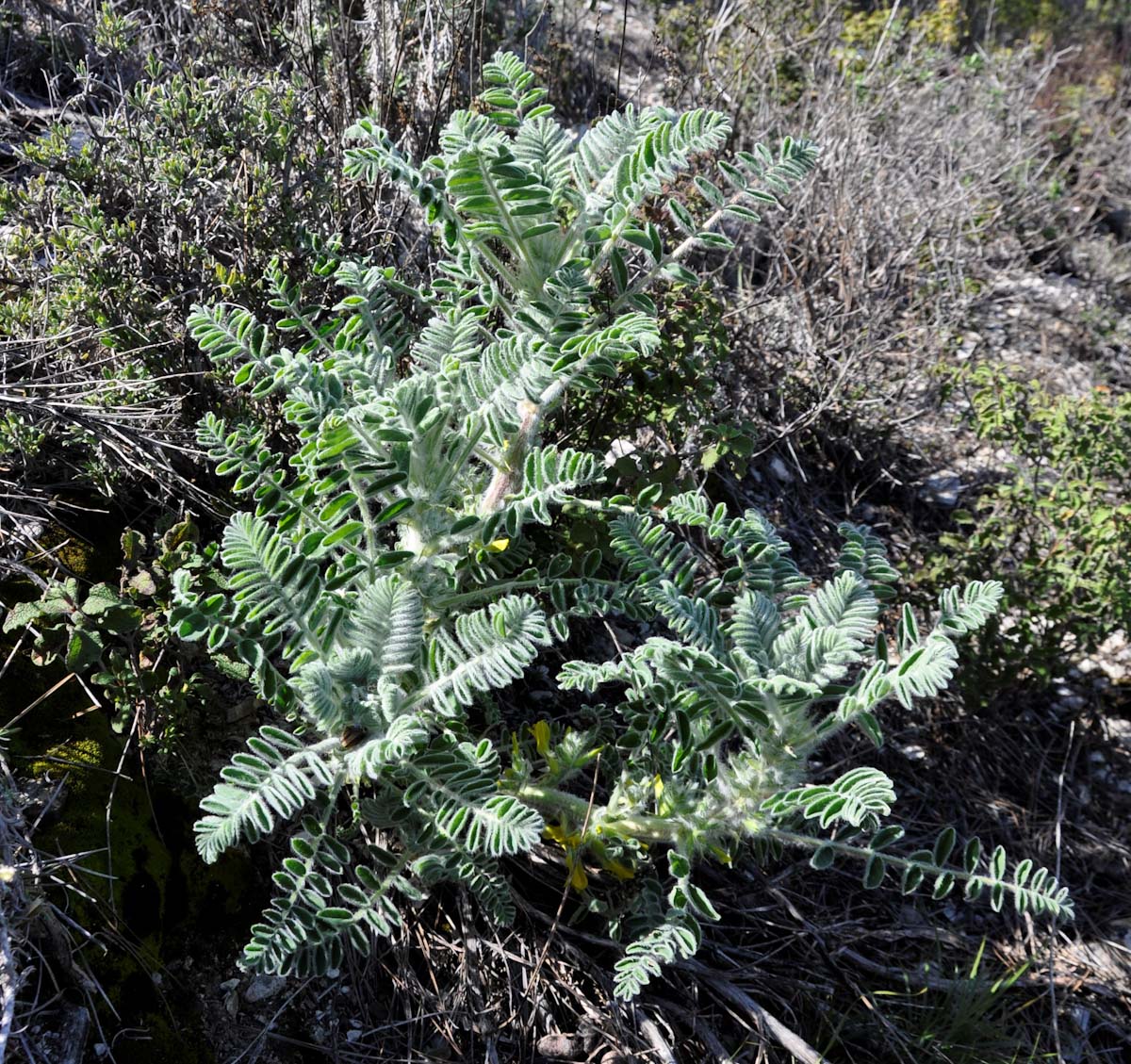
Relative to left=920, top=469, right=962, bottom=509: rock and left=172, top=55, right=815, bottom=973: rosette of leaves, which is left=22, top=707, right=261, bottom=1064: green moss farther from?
left=920, top=469, right=962, bottom=509: rock

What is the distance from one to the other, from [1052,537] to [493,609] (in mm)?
2222

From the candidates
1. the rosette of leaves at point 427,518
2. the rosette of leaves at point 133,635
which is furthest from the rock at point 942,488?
the rosette of leaves at point 133,635

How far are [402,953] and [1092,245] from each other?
4862 millimetres

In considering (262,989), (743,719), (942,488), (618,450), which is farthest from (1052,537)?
(262,989)

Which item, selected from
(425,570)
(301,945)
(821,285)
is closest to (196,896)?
(301,945)

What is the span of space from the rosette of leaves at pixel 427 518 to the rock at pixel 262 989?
0.67 feet

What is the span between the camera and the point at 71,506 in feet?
7.24

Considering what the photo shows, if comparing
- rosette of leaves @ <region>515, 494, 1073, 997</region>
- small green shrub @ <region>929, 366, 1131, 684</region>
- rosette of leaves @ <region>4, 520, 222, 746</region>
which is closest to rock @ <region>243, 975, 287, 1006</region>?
rosette of leaves @ <region>4, 520, 222, 746</region>

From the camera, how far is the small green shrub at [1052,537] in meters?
3.00

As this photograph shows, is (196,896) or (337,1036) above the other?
(196,896)

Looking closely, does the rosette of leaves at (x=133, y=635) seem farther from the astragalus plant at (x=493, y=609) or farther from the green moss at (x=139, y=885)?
the astragalus plant at (x=493, y=609)

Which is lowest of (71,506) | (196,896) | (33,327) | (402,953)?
(402,953)

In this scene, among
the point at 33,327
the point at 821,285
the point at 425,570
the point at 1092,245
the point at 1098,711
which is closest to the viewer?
the point at 425,570

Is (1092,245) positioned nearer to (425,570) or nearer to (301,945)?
(425,570)
